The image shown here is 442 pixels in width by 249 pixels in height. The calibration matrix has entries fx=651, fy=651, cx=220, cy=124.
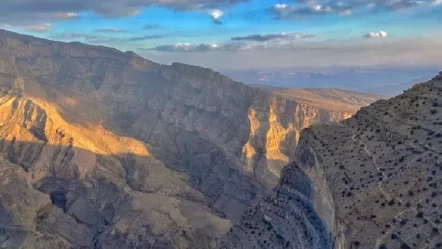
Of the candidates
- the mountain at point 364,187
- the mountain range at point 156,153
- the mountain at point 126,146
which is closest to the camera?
the mountain at point 364,187

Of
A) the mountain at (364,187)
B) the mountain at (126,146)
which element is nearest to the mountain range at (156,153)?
the mountain at (364,187)

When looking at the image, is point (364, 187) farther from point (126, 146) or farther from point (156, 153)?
point (156, 153)

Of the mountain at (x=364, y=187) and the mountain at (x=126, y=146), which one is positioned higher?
the mountain at (x=364, y=187)

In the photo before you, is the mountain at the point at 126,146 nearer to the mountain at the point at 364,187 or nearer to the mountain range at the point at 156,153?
the mountain range at the point at 156,153

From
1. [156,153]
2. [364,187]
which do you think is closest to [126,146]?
[156,153]

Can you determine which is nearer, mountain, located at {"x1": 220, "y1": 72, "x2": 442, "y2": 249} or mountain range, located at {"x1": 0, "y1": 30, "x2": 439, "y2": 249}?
mountain, located at {"x1": 220, "y1": 72, "x2": 442, "y2": 249}

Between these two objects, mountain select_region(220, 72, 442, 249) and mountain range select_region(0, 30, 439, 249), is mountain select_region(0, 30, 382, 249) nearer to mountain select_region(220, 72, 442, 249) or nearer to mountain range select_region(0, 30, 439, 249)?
mountain range select_region(0, 30, 439, 249)

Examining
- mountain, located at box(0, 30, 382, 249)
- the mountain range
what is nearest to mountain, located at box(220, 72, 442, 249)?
the mountain range
